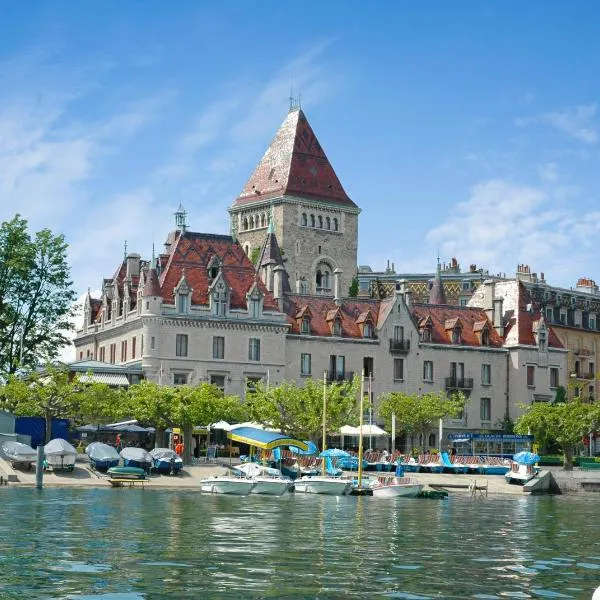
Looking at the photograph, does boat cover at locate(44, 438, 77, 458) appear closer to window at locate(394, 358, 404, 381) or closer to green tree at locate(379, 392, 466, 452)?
green tree at locate(379, 392, 466, 452)

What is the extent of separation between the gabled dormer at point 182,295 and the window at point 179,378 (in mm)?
4655

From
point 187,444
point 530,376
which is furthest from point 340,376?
point 187,444

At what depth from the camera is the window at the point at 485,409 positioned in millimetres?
111375

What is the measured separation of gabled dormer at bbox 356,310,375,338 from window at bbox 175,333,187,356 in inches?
627

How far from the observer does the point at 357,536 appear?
4456 centimetres

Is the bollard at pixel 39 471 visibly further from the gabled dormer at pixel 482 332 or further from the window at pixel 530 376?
the window at pixel 530 376

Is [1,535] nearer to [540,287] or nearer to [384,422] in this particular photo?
[384,422]

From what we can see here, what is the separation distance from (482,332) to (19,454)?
5121 cm

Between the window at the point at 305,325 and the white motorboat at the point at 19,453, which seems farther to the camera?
the window at the point at 305,325

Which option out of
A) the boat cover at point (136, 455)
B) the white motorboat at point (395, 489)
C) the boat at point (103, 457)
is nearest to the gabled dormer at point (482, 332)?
the white motorboat at point (395, 489)

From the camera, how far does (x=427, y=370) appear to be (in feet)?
361

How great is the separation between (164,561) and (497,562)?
944 cm

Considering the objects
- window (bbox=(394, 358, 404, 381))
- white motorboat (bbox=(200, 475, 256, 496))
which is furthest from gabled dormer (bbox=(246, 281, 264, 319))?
white motorboat (bbox=(200, 475, 256, 496))

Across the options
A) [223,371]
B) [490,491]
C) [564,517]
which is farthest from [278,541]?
[223,371]
